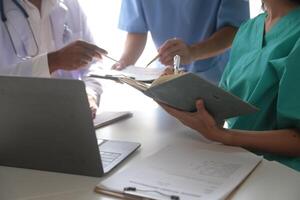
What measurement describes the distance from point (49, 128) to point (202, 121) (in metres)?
0.39

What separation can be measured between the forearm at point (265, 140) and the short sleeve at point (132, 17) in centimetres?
102

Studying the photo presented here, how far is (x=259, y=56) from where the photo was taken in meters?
1.20

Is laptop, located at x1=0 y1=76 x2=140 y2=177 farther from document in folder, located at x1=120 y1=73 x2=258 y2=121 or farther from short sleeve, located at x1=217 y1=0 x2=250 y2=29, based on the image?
short sleeve, located at x1=217 y1=0 x2=250 y2=29

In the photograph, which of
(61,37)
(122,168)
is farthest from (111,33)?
(122,168)

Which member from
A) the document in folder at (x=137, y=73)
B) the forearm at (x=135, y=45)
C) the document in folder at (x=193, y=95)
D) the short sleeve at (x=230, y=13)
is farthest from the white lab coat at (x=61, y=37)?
the short sleeve at (x=230, y=13)

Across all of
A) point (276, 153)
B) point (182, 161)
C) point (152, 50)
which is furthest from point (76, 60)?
point (152, 50)

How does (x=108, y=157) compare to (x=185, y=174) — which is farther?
(x=108, y=157)

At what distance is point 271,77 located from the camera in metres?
1.13

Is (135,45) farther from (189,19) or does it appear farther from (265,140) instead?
(265,140)

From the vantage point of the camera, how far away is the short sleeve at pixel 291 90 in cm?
103

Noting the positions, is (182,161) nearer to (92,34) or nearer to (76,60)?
(76,60)

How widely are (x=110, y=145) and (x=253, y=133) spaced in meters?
0.37

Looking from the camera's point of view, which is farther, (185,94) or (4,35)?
(4,35)

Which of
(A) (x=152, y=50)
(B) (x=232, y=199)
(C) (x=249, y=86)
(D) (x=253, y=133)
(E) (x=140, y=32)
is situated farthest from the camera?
(A) (x=152, y=50)
